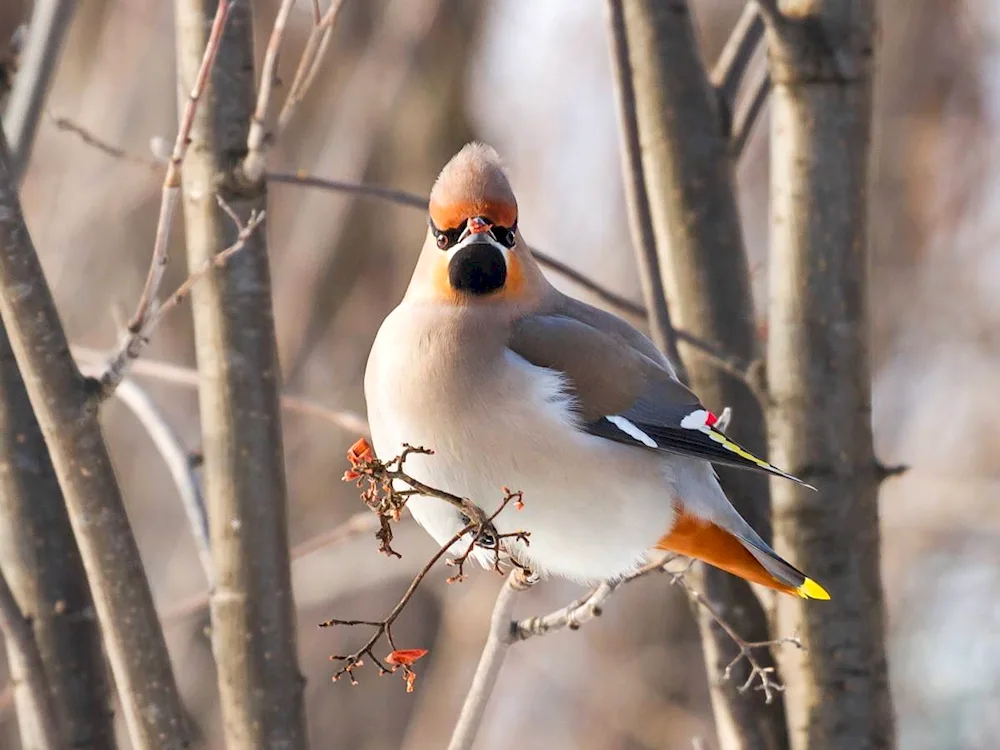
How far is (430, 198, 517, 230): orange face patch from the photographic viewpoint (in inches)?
82.0

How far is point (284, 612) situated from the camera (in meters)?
2.20

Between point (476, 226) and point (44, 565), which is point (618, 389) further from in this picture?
point (44, 565)

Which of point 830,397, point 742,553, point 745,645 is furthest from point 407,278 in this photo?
point 745,645

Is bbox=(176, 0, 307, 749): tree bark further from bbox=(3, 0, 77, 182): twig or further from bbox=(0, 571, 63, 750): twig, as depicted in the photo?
bbox=(3, 0, 77, 182): twig

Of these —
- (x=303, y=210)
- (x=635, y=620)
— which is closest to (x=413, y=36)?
(x=303, y=210)

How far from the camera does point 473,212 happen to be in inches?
82.5

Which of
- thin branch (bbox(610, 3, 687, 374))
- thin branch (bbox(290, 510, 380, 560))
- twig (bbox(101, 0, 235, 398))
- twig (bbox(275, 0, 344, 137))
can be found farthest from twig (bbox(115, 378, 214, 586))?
thin branch (bbox(610, 3, 687, 374))

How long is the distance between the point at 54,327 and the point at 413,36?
4954mm

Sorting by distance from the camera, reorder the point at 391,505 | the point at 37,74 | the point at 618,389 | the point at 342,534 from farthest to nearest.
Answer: the point at 342,534 < the point at 37,74 < the point at 618,389 < the point at 391,505

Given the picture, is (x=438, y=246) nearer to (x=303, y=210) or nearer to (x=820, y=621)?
(x=820, y=621)

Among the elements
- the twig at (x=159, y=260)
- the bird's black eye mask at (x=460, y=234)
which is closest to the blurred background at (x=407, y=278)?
the bird's black eye mask at (x=460, y=234)

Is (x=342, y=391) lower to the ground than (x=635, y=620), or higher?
higher

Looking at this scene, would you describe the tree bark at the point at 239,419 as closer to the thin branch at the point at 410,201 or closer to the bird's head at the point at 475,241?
the thin branch at the point at 410,201

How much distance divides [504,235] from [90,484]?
720mm
